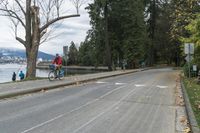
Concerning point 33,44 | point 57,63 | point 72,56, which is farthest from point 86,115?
point 72,56

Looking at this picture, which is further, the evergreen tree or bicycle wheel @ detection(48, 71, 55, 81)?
the evergreen tree

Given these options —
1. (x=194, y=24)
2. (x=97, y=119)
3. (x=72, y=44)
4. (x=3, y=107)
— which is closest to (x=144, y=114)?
(x=97, y=119)

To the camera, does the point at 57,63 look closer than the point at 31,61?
Yes

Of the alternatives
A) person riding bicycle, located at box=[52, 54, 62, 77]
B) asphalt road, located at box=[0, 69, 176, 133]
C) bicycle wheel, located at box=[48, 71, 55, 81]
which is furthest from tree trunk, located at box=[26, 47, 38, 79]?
asphalt road, located at box=[0, 69, 176, 133]

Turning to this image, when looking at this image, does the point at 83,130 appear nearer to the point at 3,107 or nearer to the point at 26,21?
the point at 3,107

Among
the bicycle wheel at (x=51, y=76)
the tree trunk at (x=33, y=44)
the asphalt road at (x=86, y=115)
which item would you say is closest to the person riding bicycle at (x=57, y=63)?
the bicycle wheel at (x=51, y=76)

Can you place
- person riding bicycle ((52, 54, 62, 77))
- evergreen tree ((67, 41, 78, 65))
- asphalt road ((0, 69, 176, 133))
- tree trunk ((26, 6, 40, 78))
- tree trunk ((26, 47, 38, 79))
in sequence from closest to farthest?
asphalt road ((0, 69, 176, 133)), person riding bicycle ((52, 54, 62, 77)), tree trunk ((26, 6, 40, 78)), tree trunk ((26, 47, 38, 79)), evergreen tree ((67, 41, 78, 65))

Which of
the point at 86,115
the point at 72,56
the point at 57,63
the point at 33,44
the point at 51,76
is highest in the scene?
the point at 33,44

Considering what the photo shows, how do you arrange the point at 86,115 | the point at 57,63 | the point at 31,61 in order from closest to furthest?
the point at 86,115
the point at 57,63
the point at 31,61

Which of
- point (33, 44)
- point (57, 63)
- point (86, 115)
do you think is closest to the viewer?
point (86, 115)

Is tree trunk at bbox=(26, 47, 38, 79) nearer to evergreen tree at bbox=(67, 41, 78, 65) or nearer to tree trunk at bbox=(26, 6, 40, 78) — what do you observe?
tree trunk at bbox=(26, 6, 40, 78)

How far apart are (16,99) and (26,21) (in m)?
20.5

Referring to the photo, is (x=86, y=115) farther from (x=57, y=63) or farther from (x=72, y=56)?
(x=72, y=56)

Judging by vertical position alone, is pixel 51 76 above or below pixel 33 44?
below
